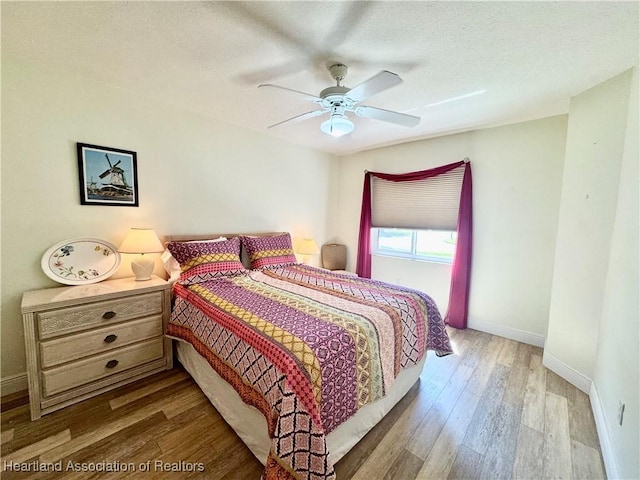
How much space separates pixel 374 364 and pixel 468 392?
1069 millimetres

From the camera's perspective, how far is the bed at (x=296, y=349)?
113 centimetres

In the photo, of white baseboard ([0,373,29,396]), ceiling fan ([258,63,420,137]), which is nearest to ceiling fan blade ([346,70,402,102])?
ceiling fan ([258,63,420,137])

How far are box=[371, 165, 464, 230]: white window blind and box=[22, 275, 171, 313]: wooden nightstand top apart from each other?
2.86 metres

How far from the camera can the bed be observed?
3.71 ft

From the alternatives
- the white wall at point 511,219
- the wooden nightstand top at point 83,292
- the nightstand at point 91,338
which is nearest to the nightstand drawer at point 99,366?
the nightstand at point 91,338

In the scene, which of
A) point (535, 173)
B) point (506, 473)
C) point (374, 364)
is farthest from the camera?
point (535, 173)

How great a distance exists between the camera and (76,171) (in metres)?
2.05

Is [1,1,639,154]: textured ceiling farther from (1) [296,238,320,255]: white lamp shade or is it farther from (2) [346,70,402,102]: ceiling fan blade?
(1) [296,238,320,255]: white lamp shade

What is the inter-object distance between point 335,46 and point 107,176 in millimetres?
2087

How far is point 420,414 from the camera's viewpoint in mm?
1763

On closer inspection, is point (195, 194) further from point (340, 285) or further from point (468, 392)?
point (468, 392)

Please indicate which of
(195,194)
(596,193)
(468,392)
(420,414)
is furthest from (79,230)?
(596,193)

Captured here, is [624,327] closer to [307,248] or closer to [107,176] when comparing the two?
[307,248]

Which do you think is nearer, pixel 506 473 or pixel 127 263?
pixel 506 473
